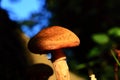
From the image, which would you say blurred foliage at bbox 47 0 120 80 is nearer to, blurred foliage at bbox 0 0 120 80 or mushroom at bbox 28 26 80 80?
blurred foliage at bbox 0 0 120 80

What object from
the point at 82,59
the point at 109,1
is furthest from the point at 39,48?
the point at 82,59

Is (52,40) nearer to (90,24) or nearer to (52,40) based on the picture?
(52,40)

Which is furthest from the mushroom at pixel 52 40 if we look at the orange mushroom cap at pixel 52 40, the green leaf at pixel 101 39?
the green leaf at pixel 101 39

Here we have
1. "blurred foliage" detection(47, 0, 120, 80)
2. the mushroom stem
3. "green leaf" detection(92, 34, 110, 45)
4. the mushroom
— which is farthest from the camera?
"blurred foliage" detection(47, 0, 120, 80)

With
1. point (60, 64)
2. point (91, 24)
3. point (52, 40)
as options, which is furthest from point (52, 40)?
point (91, 24)

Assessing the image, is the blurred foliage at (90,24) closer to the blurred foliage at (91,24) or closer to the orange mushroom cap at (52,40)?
the blurred foliage at (91,24)

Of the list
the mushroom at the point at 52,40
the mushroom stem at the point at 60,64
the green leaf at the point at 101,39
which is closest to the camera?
the mushroom at the point at 52,40

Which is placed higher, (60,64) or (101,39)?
(101,39)

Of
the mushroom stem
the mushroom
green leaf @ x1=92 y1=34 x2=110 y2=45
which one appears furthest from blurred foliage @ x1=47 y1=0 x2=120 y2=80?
the mushroom
